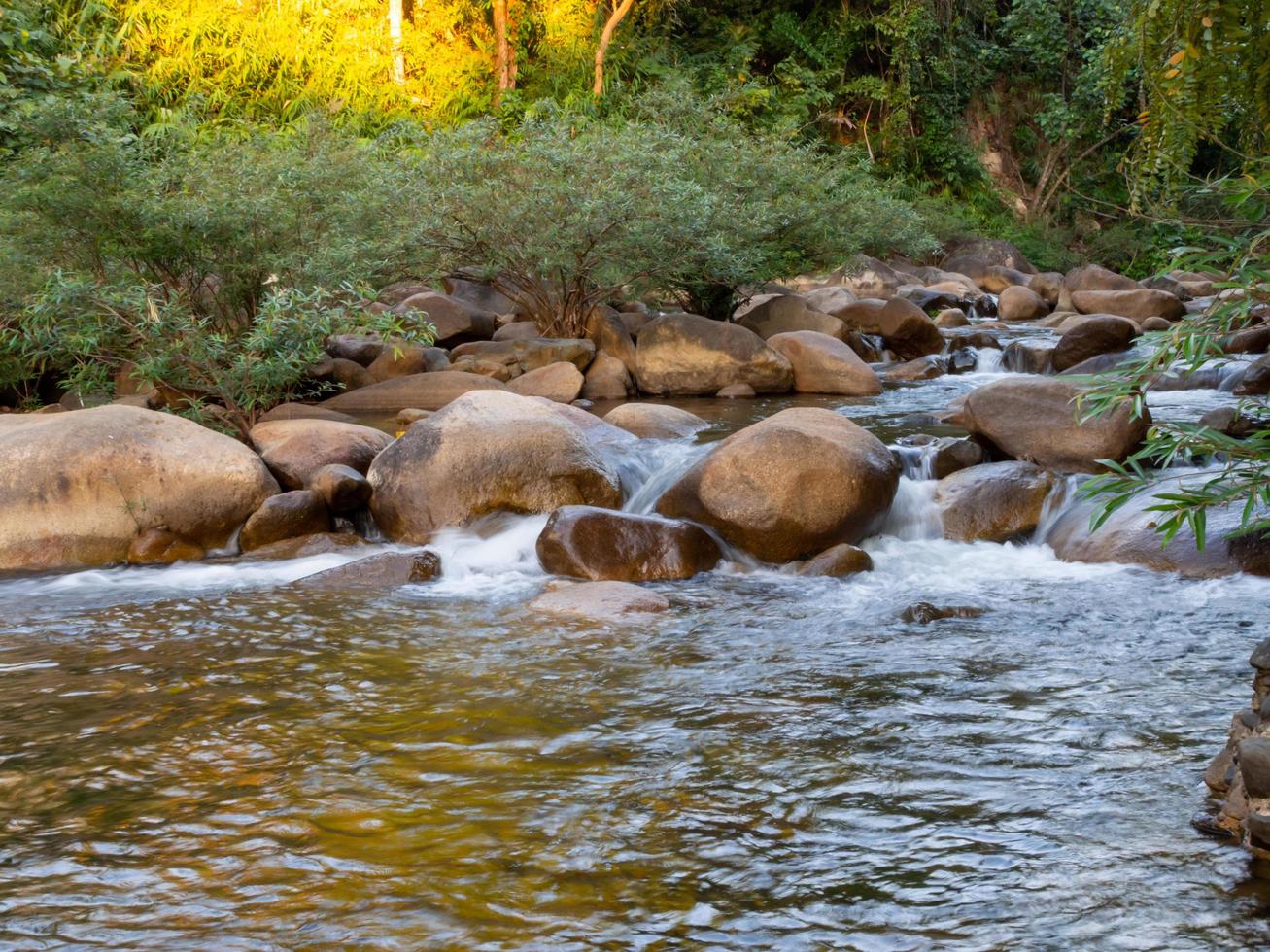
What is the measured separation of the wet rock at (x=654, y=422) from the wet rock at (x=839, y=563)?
10.1 ft

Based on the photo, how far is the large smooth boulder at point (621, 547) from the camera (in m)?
Result: 6.92

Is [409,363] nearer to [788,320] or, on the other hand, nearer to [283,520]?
[788,320]

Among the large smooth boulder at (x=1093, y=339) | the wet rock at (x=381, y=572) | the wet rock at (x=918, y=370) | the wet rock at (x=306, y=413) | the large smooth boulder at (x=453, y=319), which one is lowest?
the wet rock at (x=381, y=572)

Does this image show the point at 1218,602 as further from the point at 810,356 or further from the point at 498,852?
the point at 810,356

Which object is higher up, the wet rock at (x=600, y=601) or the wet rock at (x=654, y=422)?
the wet rock at (x=654, y=422)

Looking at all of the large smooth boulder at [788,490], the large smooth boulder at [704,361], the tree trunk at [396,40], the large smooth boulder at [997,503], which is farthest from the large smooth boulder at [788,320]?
the tree trunk at [396,40]

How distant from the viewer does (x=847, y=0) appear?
26281 mm

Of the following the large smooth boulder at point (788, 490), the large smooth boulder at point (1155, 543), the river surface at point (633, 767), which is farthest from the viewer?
the large smooth boulder at point (788, 490)

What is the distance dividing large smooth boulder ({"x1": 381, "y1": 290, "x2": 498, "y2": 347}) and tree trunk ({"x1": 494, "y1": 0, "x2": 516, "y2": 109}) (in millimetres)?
8866

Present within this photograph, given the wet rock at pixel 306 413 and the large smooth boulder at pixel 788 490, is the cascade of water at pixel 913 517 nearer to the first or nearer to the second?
the large smooth boulder at pixel 788 490

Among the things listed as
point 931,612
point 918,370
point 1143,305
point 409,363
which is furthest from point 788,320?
point 931,612

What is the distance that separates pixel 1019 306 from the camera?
19812 mm

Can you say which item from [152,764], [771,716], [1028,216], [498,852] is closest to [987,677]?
[771,716]

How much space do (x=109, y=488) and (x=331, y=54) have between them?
16.3 metres
